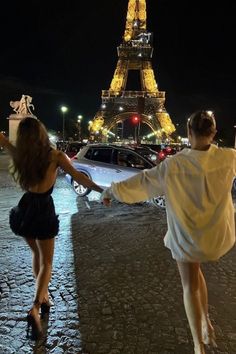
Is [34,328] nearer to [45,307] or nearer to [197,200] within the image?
[45,307]

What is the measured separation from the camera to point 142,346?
3.44 metres

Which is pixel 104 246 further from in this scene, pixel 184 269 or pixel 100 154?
pixel 100 154

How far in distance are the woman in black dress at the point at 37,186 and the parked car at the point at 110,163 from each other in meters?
7.46

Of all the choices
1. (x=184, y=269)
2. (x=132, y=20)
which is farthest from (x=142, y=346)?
(x=132, y=20)

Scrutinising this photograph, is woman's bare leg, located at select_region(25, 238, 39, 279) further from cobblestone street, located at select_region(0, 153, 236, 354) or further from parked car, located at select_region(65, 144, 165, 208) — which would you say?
parked car, located at select_region(65, 144, 165, 208)

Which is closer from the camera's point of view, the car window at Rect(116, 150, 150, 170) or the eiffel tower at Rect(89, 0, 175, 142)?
the car window at Rect(116, 150, 150, 170)

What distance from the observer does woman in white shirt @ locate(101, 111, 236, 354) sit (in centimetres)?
293

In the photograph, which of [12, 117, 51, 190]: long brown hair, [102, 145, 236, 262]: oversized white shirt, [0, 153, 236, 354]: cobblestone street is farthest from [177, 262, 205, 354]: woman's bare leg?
[12, 117, 51, 190]: long brown hair

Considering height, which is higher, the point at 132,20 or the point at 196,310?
the point at 132,20

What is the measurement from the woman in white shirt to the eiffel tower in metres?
69.7

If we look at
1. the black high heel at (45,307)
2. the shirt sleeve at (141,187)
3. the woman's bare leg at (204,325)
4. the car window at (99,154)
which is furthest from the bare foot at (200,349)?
the car window at (99,154)

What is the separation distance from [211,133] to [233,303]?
221 centimetres

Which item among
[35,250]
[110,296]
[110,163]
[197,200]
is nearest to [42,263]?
[35,250]

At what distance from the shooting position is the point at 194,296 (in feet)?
10.2
